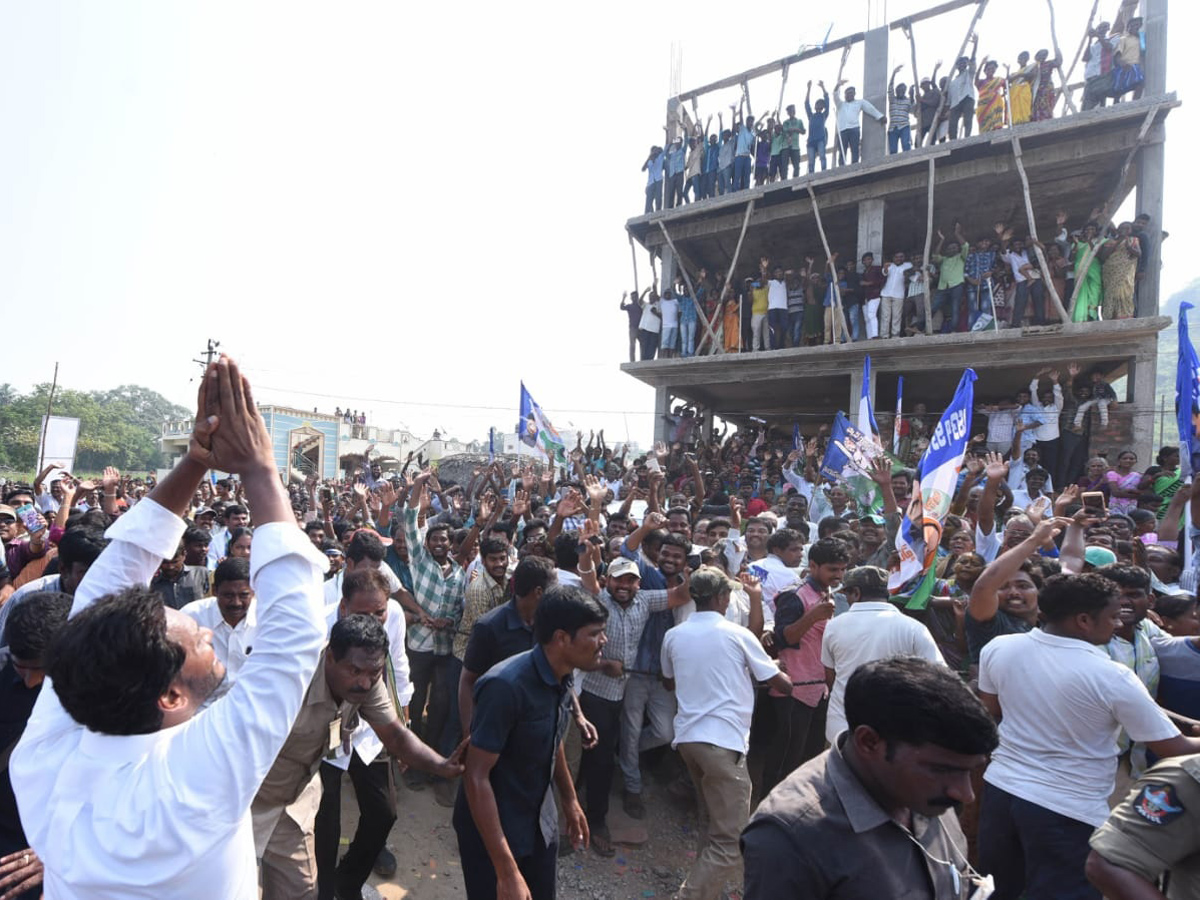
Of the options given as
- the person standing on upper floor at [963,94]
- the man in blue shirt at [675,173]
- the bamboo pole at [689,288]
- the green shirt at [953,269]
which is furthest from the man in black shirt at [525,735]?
the man in blue shirt at [675,173]

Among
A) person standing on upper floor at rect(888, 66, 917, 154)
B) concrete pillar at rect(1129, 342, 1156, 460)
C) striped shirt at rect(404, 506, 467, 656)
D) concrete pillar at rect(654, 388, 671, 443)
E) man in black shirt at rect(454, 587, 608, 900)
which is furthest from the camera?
concrete pillar at rect(654, 388, 671, 443)

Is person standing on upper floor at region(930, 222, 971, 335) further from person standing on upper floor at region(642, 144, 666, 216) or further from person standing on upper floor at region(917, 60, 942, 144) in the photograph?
person standing on upper floor at region(642, 144, 666, 216)

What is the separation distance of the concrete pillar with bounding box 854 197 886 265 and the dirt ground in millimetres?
10398

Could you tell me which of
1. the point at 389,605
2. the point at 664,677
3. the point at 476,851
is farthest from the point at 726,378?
the point at 476,851

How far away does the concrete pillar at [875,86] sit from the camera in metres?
12.2

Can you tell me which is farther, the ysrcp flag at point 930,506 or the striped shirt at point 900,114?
the striped shirt at point 900,114

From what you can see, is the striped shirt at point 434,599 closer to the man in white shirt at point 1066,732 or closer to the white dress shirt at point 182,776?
the man in white shirt at point 1066,732

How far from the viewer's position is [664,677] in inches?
A: 158

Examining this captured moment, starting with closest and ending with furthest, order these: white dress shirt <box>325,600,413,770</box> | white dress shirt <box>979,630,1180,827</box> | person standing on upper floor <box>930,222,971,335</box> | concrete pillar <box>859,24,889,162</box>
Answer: white dress shirt <box>979,630,1180,827</box> → white dress shirt <box>325,600,413,770</box> → person standing on upper floor <box>930,222,971,335</box> → concrete pillar <box>859,24,889,162</box>

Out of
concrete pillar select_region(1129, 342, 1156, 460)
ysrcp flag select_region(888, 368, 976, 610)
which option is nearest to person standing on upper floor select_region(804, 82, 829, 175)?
concrete pillar select_region(1129, 342, 1156, 460)

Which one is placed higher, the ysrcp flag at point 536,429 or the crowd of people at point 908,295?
the crowd of people at point 908,295

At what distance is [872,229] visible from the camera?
39.4ft

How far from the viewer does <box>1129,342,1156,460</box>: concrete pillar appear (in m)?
9.40

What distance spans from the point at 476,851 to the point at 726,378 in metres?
11.5
